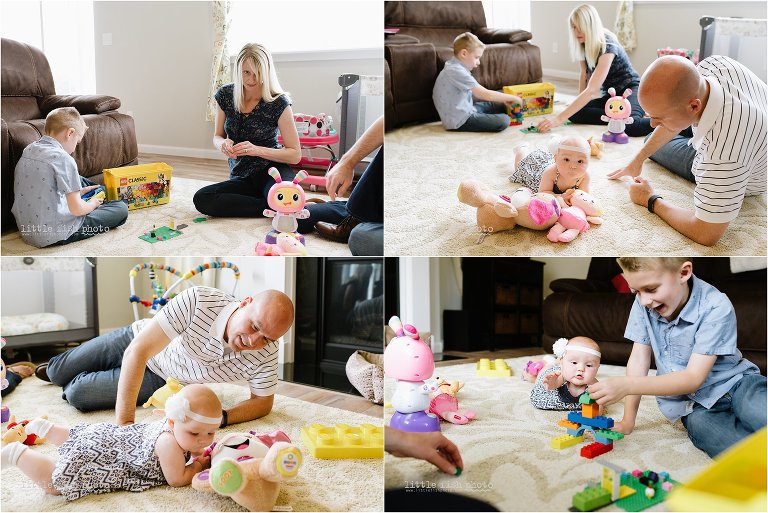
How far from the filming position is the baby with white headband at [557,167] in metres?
1.56

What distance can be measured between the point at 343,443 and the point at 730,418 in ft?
2.60

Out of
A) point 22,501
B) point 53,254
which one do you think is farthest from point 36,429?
point 53,254

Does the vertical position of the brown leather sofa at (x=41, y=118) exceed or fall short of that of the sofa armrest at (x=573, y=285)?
it exceeds it

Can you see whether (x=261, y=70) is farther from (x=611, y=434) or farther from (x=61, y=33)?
(x=611, y=434)

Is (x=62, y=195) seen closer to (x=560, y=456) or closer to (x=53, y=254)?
(x=53, y=254)

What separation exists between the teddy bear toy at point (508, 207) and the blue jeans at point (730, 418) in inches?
20.9

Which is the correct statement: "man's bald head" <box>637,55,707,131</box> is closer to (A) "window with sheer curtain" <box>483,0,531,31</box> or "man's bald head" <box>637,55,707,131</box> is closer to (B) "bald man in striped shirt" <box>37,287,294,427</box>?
(A) "window with sheer curtain" <box>483,0,531,31</box>

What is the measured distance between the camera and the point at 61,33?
4.76 ft

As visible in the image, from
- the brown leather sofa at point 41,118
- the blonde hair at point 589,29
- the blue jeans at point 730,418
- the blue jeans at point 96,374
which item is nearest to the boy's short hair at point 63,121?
the brown leather sofa at point 41,118

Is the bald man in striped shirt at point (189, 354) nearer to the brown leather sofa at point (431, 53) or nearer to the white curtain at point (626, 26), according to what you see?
the brown leather sofa at point (431, 53)

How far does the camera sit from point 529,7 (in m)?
1.37

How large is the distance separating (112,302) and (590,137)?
161cm

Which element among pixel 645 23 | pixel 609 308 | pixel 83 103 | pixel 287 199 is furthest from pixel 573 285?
pixel 83 103

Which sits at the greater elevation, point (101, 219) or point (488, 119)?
point (488, 119)
